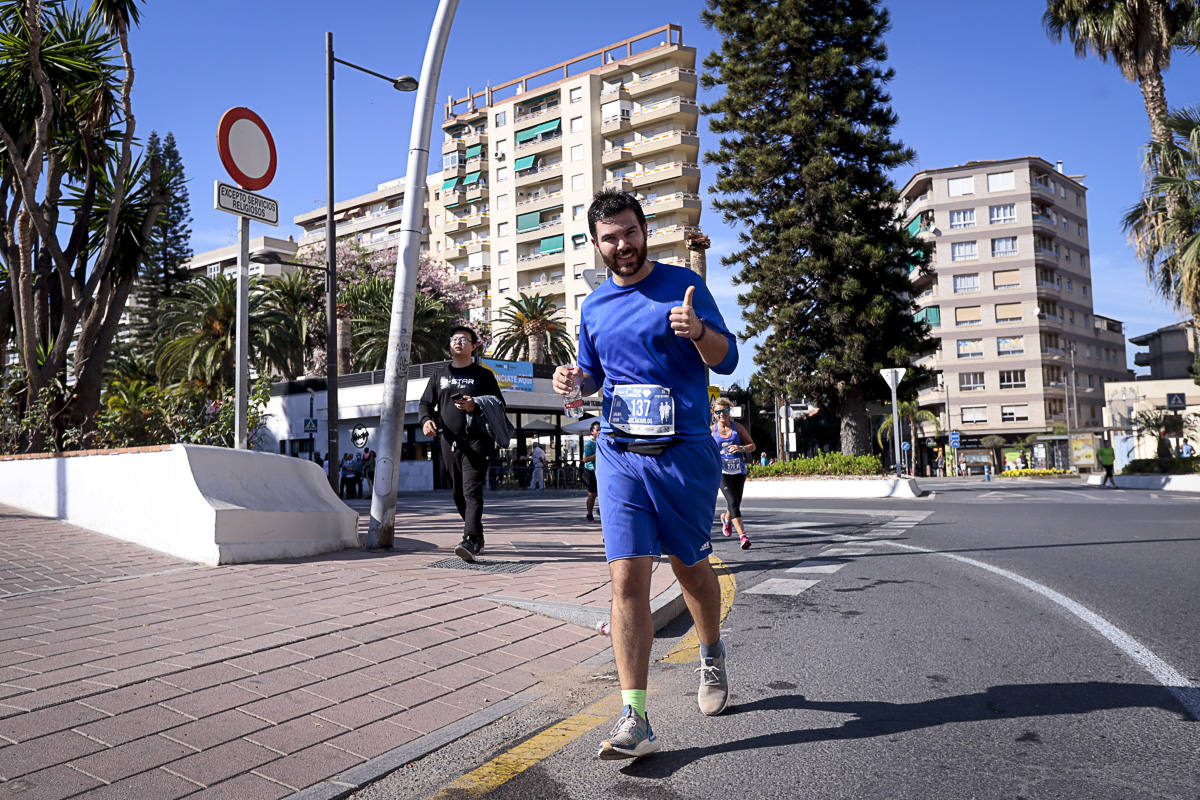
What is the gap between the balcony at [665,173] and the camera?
6041cm

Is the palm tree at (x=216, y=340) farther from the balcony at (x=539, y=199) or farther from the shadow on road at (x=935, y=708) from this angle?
the shadow on road at (x=935, y=708)

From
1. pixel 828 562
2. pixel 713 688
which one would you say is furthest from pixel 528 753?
Result: pixel 828 562

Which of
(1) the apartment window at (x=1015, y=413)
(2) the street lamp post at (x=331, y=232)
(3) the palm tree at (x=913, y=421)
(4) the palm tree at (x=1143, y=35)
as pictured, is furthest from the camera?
(1) the apartment window at (x=1015, y=413)

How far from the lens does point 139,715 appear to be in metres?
3.07

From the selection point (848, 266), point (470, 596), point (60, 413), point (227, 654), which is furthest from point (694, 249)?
point (227, 654)

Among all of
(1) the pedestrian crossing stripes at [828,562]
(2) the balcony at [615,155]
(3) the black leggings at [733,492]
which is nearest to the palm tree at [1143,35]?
(1) the pedestrian crossing stripes at [828,562]

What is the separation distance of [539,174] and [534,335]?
23871 mm

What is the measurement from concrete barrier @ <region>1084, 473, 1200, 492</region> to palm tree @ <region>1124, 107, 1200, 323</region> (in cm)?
465

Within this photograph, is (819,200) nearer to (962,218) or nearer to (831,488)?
(831,488)

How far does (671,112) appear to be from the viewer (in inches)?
2373

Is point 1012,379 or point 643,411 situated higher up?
point 1012,379

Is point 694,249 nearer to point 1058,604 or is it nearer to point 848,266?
point 848,266

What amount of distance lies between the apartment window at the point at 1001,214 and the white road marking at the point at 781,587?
7223cm

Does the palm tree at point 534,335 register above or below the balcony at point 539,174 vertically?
below
